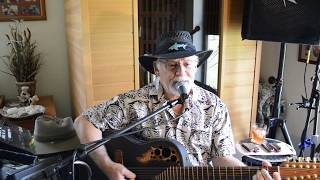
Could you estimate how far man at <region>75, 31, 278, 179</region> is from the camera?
1365mm

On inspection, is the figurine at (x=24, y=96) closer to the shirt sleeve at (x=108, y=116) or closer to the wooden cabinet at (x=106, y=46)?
the wooden cabinet at (x=106, y=46)

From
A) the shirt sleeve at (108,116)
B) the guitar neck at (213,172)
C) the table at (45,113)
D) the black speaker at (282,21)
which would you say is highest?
the black speaker at (282,21)

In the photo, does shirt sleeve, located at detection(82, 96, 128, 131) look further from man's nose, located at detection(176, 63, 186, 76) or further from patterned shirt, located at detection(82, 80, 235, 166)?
man's nose, located at detection(176, 63, 186, 76)

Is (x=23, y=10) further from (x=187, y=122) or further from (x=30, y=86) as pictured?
(x=187, y=122)

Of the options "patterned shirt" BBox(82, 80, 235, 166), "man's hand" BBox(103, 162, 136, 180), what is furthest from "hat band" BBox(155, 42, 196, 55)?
"man's hand" BBox(103, 162, 136, 180)

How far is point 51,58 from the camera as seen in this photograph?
2.70 metres

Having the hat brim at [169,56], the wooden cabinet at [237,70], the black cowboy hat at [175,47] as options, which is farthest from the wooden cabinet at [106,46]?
the wooden cabinet at [237,70]

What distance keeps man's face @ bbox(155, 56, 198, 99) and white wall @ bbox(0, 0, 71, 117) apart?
1.55 metres

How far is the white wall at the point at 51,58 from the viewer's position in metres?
2.60

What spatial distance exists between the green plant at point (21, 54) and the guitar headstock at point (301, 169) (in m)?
2.07

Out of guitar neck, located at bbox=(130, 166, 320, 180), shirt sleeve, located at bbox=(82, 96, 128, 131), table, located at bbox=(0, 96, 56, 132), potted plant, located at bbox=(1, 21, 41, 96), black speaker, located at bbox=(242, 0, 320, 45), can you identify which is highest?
black speaker, located at bbox=(242, 0, 320, 45)

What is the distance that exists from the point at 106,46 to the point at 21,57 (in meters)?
0.93

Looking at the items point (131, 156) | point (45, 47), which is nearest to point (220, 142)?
point (131, 156)

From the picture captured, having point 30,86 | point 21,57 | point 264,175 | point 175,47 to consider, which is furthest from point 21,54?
point 264,175
